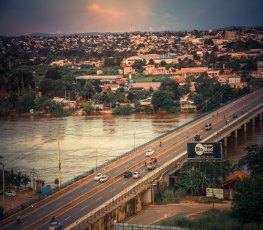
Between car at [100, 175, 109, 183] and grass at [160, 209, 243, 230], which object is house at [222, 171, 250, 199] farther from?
car at [100, 175, 109, 183]

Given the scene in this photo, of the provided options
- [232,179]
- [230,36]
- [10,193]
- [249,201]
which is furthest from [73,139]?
[230,36]

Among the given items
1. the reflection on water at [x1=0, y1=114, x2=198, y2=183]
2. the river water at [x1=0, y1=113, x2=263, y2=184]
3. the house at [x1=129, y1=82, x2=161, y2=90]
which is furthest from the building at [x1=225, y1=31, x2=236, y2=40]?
the reflection on water at [x1=0, y1=114, x2=198, y2=183]

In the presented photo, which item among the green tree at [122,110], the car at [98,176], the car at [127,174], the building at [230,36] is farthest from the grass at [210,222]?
the building at [230,36]

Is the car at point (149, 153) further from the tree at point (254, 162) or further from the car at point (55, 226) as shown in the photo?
the car at point (55, 226)

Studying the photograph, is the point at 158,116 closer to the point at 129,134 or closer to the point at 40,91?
the point at 129,134

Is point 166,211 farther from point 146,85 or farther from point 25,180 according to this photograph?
point 146,85

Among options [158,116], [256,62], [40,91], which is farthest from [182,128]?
[256,62]
